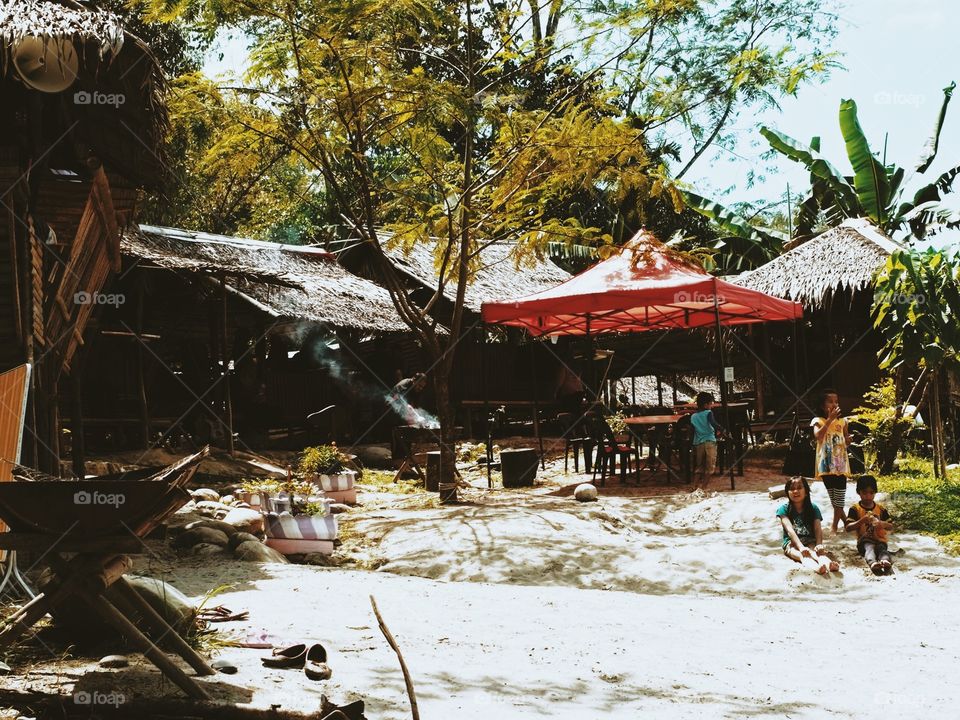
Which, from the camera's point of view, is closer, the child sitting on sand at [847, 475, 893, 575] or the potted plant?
the child sitting on sand at [847, 475, 893, 575]

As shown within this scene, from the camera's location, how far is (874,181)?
18203mm

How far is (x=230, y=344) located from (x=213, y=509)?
27.2 feet

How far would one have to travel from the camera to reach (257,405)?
17094 millimetres

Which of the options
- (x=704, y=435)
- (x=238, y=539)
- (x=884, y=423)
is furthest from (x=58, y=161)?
(x=884, y=423)

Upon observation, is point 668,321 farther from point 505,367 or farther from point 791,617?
point 791,617

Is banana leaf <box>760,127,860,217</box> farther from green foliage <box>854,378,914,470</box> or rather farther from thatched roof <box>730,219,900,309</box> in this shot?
green foliage <box>854,378,914,470</box>

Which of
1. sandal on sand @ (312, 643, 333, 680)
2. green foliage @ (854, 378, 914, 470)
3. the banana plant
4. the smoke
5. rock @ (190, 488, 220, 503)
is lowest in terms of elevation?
sandal on sand @ (312, 643, 333, 680)

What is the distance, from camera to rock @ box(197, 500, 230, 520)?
9930mm

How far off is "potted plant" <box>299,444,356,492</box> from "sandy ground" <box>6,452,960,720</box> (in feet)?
3.21

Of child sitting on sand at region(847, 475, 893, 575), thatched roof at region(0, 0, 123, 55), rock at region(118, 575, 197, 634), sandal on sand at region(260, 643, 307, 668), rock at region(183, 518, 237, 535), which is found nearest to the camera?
sandal on sand at region(260, 643, 307, 668)

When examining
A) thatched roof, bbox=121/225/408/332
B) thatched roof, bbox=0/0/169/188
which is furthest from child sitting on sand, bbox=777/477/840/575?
thatched roof, bbox=121/225/408/332

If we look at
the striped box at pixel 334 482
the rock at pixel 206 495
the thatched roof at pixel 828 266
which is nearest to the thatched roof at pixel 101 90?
the rock at pixel 206 495

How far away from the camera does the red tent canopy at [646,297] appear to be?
453 inches

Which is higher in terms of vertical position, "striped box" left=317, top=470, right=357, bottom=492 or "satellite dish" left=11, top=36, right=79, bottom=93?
"satellite dish" left=11, top=36, right=79, bottom=93
